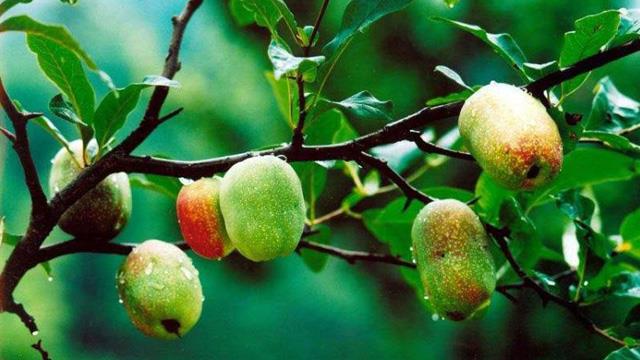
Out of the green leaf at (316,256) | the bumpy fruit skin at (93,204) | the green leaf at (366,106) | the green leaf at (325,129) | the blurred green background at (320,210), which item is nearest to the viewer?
the green leaf at (366,106)

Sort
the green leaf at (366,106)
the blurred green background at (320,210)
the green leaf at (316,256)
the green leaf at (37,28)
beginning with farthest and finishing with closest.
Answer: the blurred green background at (320,210)
the green leaf at (316,256)
the green leaf at (366,106)
the green leaf at (37,28)

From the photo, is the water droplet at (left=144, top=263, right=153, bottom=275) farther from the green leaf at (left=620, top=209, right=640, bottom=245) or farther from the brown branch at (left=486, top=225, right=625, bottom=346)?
the green leaf at (left=620, top=209, right=640, bottom=245)

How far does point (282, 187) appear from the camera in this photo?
581 mm

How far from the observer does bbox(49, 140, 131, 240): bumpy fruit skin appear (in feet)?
2.42

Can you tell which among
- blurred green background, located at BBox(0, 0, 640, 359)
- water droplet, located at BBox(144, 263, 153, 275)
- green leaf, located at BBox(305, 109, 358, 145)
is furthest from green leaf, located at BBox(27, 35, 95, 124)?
blurred green background, located at BBox(0, 0, 640, 359)

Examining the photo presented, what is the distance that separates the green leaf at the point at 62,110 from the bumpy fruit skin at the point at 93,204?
0.09 meters

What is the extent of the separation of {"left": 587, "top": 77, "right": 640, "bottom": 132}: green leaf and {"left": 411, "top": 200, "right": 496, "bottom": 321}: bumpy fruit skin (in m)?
0.19

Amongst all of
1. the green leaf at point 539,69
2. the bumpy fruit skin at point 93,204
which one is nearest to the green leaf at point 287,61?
the green leaf at point 539,69

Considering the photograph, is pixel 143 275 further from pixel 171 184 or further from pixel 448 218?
pixel 448 218

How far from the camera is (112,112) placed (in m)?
0.66

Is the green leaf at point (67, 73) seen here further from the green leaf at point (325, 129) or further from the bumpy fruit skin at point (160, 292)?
the green leaf at point (325, 129)

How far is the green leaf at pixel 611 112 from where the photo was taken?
74 centimetres

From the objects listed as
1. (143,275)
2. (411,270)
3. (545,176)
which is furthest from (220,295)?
(545,176)

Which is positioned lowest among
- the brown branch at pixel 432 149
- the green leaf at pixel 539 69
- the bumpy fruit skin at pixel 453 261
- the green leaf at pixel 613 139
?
the bumpy fruit skin at pixel 453 261
